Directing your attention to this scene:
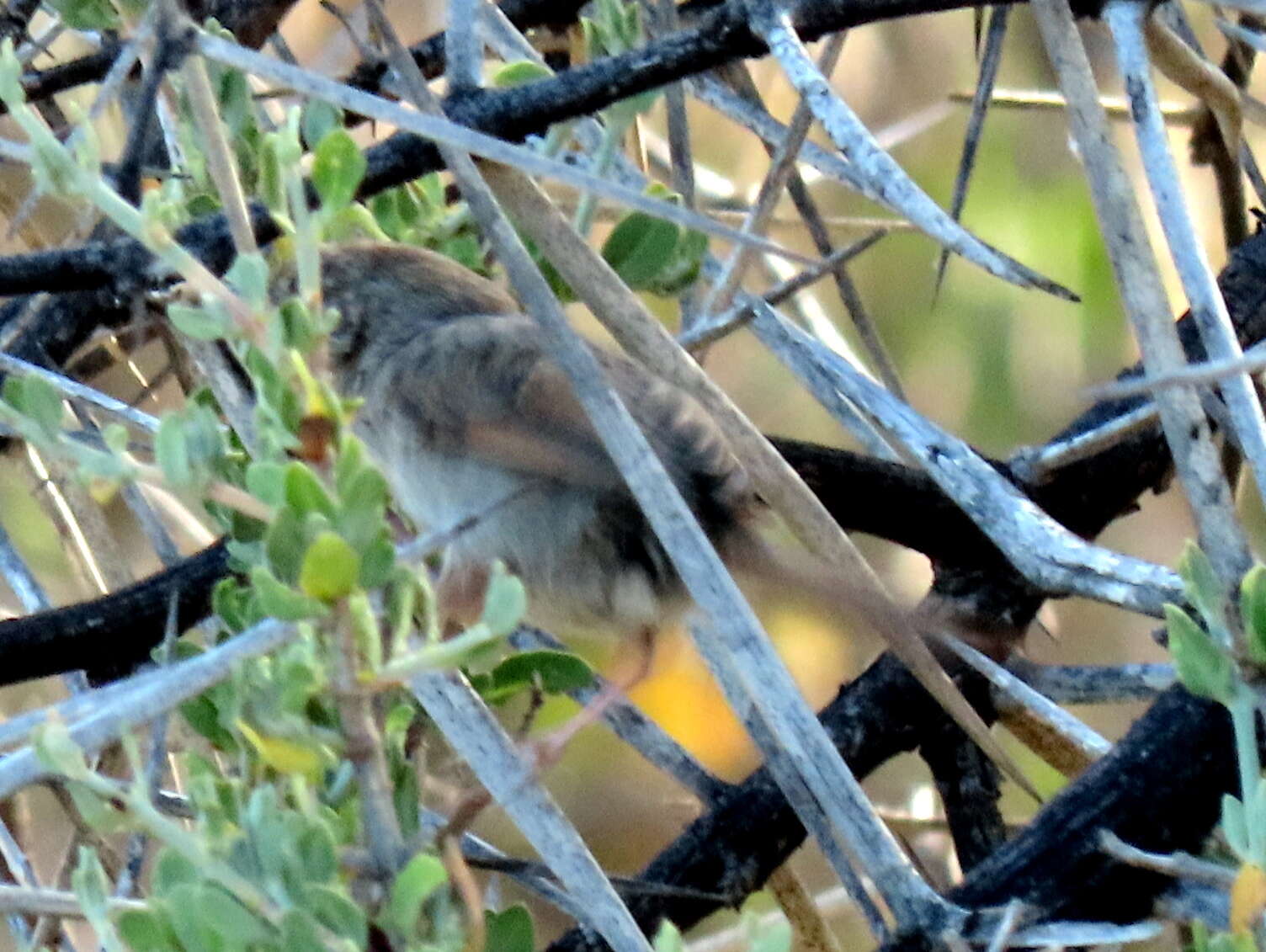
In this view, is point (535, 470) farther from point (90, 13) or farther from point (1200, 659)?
point (1200, 659)

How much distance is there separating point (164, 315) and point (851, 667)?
7.15ft

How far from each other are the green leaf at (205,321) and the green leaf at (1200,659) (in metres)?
0.58

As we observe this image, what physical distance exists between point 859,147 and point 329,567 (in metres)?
0.75

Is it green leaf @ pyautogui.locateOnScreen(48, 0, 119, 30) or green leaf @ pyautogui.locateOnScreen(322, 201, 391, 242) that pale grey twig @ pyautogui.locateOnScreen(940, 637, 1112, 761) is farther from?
green leaf @ pyautogui.locateOnScreen(48, 0, 119, 30)

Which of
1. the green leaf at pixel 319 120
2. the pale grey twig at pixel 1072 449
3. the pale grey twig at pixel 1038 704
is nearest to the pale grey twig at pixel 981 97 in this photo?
the pale grey twig at pixel 1072 449

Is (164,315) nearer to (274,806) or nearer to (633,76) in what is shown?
(633,76)

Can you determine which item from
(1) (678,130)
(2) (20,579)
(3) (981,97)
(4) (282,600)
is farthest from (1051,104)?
(4) (282,600)

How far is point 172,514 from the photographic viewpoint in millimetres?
2455

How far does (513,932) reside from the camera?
3.54ft

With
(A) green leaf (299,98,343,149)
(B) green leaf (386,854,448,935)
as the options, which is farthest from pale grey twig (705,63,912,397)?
(B) green leaf (386,854,448,935)

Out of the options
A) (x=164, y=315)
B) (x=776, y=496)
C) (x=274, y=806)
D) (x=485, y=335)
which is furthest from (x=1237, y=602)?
(x=164, y=315)

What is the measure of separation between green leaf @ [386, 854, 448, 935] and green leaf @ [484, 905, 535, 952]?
224mm

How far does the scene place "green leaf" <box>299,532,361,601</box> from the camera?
0.80m

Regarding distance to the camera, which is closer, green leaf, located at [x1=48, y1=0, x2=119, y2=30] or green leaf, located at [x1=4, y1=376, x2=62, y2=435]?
green leaf, located at [x1=4, y1=376, x2=62, y2=435]
